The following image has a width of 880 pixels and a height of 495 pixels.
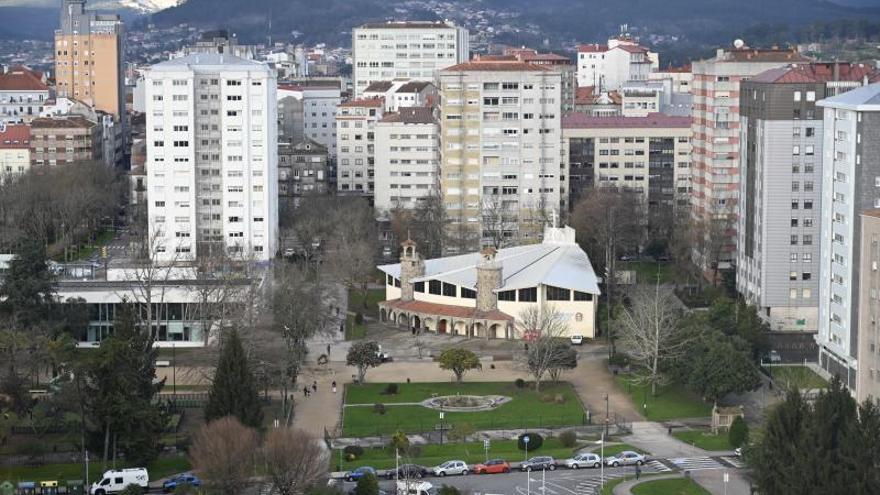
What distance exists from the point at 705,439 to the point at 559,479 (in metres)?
6.19

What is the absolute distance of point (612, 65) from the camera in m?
142

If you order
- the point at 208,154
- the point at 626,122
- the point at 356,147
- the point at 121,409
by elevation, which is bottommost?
the point at 121,409

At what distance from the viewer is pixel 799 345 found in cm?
6150

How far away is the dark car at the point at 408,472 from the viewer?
42781mm

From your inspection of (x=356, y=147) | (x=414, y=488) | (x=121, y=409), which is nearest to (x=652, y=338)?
(x=414, y=488)

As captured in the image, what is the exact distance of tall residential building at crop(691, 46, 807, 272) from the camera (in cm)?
7456

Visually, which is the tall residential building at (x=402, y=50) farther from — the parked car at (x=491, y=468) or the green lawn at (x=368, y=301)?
the parked car at (x=491, y=468)

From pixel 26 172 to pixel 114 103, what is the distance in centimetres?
2474

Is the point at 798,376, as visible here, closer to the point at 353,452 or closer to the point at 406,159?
the point at 353,452

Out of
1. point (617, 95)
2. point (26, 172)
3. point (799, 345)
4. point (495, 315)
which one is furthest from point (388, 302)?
point (617, 95)

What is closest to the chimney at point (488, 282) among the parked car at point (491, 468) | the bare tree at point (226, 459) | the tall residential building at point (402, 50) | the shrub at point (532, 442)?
the shrub at point (532, 442)

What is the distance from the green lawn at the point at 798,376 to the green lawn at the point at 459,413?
6591 mm

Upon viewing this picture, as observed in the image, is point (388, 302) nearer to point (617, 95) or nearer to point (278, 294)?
point (278, 294)

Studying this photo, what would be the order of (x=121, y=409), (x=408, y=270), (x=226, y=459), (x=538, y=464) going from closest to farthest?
(x=226, y=459)
(x=121, y=409)
(x=538, y=464)
(x=408, y=270)
